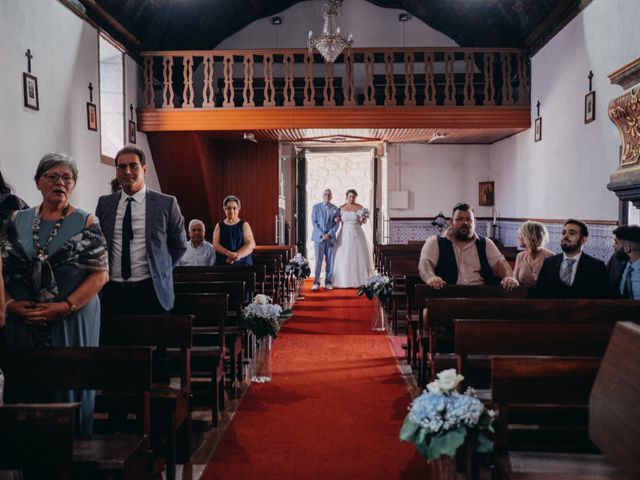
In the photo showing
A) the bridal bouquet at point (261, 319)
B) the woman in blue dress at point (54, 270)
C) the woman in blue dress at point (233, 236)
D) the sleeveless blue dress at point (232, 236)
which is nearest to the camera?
the woman in blue dress at point (54, 270)

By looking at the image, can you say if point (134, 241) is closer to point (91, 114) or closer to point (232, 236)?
point (232, 236)

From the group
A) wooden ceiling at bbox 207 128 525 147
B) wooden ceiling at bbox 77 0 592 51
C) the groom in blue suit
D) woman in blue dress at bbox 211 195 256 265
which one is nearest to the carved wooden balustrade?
wooden ceiling at bbox 77 0 592 51

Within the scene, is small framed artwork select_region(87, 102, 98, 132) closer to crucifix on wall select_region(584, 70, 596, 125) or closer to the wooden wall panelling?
the wooden wall panelling

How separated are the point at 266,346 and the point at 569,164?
542 centimetres

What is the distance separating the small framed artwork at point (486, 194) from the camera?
13.2m

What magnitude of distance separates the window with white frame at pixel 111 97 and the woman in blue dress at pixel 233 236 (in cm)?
394

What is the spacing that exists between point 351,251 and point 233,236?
5295mm

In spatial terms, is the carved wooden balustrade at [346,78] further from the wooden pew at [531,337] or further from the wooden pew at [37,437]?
the wooden pew at [37,437]

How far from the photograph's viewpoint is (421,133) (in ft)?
38.2

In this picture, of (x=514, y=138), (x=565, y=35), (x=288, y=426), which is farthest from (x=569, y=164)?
(x=288, y=426)

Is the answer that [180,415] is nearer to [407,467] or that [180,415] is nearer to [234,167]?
[407,467]

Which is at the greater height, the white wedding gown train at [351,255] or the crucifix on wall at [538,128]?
the crucifix on wall at [538,128]

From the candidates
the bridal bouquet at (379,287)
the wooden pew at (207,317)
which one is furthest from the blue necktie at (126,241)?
the bridal bouquet at (379,287)

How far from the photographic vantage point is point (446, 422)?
216cm
